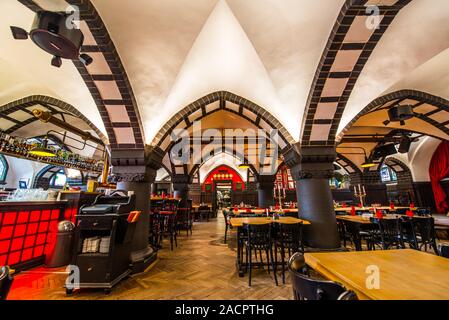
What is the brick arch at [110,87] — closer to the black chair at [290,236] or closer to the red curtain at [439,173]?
the black chair at [290,236]

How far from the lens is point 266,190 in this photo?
8062mm

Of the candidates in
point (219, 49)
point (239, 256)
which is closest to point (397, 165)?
point (239, 256)

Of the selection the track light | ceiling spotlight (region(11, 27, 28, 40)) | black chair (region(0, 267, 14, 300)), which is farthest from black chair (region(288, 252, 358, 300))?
the track light

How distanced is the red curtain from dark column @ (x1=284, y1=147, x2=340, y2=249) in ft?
33.6

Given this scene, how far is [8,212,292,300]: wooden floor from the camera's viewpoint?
2.43 metres

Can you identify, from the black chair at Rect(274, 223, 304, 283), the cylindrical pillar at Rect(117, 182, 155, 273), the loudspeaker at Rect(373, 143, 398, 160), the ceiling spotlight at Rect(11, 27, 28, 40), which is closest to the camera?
the ceiling spotlight at Rect(11, 27, 28, 40)

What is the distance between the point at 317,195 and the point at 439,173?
36.5ft

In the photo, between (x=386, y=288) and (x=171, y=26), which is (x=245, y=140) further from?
(x=386, y=288)

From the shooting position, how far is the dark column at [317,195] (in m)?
3.79

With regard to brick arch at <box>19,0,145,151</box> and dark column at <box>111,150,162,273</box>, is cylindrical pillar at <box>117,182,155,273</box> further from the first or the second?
brick arch at <box>19,0,145,151</box>

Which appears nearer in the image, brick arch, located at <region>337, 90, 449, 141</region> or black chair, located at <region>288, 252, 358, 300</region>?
black chair, located at <region>288, 252, 358, 300</region>

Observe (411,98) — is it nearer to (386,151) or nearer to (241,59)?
(386,151)

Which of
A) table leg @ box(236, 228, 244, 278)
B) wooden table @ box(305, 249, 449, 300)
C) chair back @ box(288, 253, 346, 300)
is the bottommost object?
table leg @ box(236, 228, 244, 278)

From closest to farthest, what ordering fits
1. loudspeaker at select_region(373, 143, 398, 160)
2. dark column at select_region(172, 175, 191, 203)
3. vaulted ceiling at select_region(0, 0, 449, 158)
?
vaulted ceiling at select_region(0, 0, 449, 158)
loudspeaker at select_region(373, 143, 398, 160)
dark column at select_region(172, 175, 191, 203)
